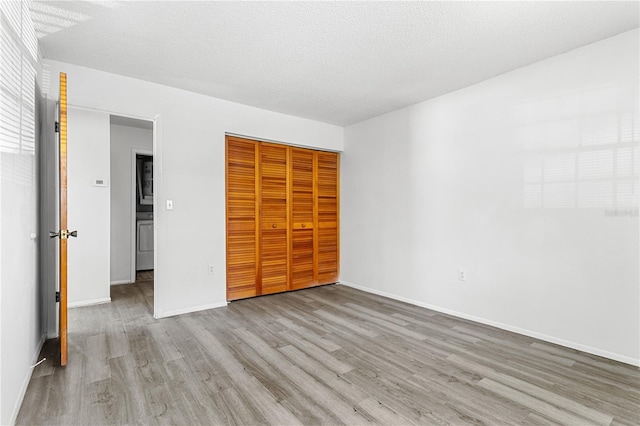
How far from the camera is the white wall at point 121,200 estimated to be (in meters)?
5.07

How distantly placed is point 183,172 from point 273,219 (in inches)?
52.5

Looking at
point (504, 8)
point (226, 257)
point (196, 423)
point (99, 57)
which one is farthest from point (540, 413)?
point (99, 57)

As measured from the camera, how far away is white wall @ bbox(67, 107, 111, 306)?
394 cm

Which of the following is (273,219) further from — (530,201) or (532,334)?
(532,334)

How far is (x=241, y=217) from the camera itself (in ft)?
13.5

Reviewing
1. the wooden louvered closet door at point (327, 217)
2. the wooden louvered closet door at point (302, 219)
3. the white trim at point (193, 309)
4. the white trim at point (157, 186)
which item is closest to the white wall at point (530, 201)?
the wooden louvered closet door at point (327, 217)

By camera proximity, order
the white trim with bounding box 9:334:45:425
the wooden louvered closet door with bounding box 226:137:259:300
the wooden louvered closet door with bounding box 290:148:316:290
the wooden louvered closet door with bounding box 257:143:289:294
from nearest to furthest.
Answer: the white trim with bounding box 9:334:45:425 → the wooden louvered closet door with bounding box 226:137:259:300 → the wooden louvered closet door with bounding box 257:143:289:294 → the wooden louvered closet door with bounding box 290:148:316:290

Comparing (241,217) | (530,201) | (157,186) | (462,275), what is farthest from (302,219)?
(530,201)

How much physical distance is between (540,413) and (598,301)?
129 centimetres

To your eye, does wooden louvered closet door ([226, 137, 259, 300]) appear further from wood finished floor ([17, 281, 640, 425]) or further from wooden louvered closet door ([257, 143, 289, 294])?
wood finished floor ([17, 281, 640, 425])

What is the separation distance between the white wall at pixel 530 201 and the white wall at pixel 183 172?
2.19 metres

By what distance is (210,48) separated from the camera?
2643 mm

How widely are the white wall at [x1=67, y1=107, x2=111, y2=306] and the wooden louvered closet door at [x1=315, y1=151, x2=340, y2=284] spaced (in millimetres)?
2860

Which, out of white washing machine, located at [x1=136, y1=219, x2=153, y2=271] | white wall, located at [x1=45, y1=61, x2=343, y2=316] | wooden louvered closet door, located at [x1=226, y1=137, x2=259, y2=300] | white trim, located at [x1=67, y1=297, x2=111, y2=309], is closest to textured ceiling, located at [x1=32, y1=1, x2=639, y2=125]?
white wall, located at [x1=45, y1=61, x2=343, y2=316]
